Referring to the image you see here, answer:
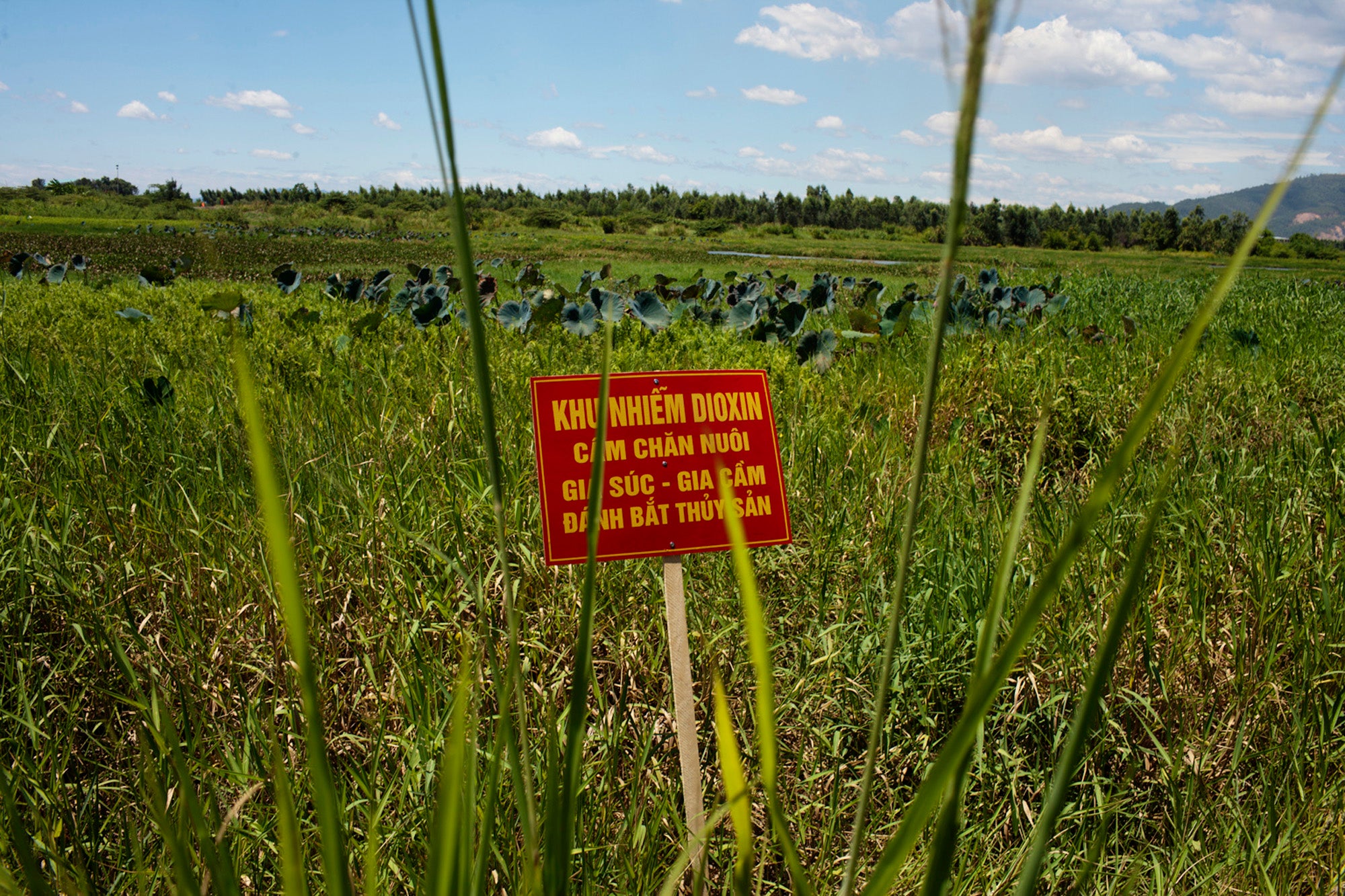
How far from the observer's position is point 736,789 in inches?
20.1

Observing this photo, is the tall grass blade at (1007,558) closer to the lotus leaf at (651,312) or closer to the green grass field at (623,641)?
the green grass field at (623,641)

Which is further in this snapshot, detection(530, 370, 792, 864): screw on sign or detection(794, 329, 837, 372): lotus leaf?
Result: detection(794, 329, 837, 372): lotus leaf

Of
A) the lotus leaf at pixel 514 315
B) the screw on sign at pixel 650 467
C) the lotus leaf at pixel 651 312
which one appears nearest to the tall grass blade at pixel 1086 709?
the screw on sign at pixel 650 467

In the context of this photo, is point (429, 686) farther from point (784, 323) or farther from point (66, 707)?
point (784, 323)

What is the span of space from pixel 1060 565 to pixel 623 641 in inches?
62.9

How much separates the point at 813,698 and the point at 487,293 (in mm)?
4737

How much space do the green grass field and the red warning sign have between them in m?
0.29

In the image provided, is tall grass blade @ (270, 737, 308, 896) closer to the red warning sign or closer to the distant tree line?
the red warning sign

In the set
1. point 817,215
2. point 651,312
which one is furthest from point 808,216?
point 651,312

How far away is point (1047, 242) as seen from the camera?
5003 cm

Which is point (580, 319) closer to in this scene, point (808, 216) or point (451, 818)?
point (451, 818)

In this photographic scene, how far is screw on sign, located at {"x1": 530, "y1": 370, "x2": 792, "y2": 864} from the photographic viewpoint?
1.61m

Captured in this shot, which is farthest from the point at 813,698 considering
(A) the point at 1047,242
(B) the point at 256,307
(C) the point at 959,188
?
(A) the point at 1047,242

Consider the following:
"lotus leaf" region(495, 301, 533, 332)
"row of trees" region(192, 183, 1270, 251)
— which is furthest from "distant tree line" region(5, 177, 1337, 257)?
"lotus leaf" region(495, 301, 533, 332)
